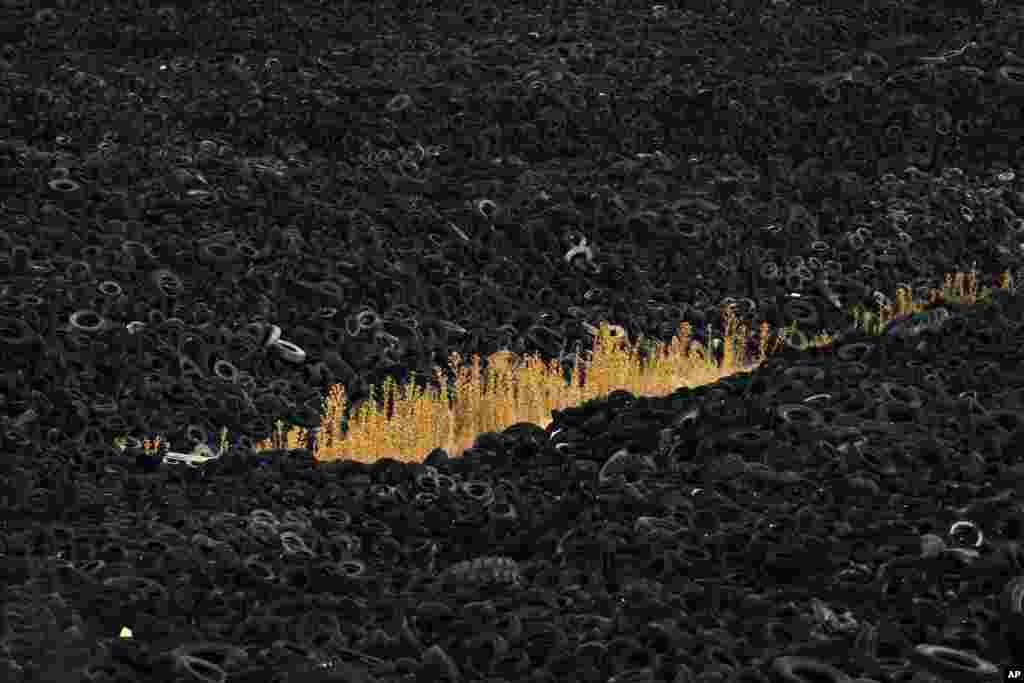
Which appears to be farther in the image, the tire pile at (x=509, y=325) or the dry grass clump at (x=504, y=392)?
the dry grass clump at (x=504, y=392)

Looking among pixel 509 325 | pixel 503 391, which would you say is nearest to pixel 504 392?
pixel 503 391

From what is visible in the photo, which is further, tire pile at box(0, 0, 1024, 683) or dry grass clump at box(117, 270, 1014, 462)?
dry grass clump at box(117, 270, 1014, 462)

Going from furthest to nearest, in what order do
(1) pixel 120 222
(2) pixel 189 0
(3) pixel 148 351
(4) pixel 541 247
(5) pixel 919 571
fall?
1. (2) pixel 189 0
2. (4) pixel 541 247
3. (1) pixel 120 222
4. (3) pixel 148 351
5. (5) pixel 919 571

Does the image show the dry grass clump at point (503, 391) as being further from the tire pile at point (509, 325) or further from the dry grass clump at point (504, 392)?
the tire pile at point (509, 325)

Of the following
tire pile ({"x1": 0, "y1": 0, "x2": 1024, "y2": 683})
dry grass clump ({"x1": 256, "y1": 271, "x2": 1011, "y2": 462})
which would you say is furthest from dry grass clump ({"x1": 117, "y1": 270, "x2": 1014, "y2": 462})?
tire pile ({"x1": 0, "y1": 0, "x2": 1024, "y2": 683})

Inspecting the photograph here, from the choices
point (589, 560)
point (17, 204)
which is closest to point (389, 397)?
point (17, 204)

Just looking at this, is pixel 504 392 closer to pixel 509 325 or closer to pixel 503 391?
pixel 503 391

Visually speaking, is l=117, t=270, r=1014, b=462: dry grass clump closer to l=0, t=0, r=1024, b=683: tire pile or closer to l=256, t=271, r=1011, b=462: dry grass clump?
l=256, t=271, r=1011, b=462: dry grass clump

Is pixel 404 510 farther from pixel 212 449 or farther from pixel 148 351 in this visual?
pixel 148 351

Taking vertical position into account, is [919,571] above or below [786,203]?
below

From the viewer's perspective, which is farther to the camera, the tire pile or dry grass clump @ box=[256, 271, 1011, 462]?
dry grass clump @ box=[256, 271, 1011, 462]

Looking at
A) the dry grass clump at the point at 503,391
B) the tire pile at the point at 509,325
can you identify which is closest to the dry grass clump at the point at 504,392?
the dry grass clump at the point at 503,391
